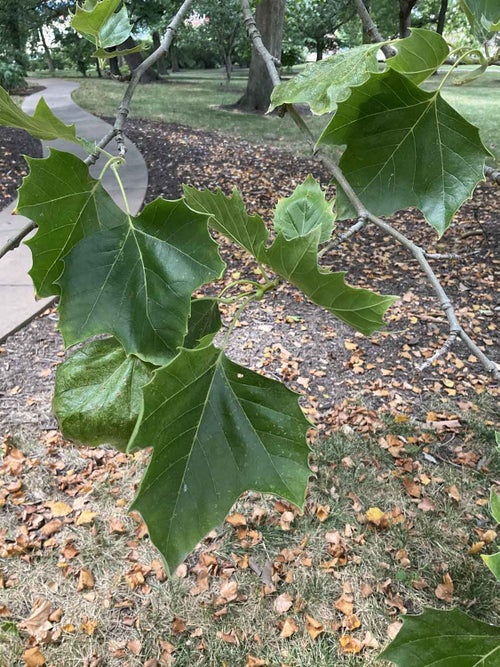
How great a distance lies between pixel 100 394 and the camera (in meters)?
0.69

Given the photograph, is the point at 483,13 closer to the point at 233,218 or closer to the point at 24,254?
the point at 233,218

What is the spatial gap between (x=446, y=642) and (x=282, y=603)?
1.74 metres

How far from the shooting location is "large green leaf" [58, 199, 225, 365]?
2.02 feet

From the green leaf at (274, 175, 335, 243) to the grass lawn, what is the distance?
650cm

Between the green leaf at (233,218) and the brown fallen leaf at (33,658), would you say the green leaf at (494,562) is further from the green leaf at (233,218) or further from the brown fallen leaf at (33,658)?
the brown fallen leaf at (33,658)

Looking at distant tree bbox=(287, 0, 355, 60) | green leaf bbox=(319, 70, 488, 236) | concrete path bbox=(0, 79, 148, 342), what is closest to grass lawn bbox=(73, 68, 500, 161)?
concrete path bbox=(0, 79, 148, 342)

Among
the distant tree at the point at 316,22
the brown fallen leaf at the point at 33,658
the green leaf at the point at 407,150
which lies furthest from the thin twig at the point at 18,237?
the distant tree at the point at 316,22

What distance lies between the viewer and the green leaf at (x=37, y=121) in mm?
634

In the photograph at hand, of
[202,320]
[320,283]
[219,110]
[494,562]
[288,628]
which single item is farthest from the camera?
[219,110]

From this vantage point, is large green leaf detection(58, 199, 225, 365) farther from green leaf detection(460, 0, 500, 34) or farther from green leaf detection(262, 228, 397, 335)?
green leaf detection(460, 0, 500, 34)

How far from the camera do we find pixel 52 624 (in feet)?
7.34

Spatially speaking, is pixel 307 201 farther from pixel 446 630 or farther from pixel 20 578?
pixel 20 578

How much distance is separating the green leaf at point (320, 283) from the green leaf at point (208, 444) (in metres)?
0.12

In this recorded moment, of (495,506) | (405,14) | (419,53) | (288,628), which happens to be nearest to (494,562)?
(495,506)
